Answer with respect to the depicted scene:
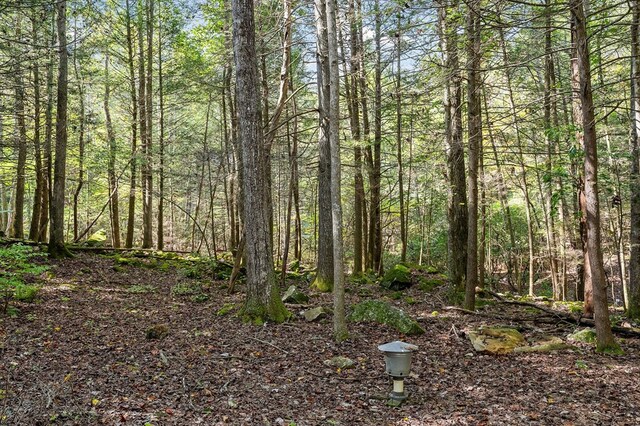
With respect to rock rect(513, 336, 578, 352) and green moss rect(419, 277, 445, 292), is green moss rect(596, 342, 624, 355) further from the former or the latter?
green moss rect(419, 277, 445, 292)

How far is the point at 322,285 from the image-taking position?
11484mm

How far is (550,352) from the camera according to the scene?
260 inches

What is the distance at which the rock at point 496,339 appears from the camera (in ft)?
22.0

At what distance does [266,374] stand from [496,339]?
3850mm

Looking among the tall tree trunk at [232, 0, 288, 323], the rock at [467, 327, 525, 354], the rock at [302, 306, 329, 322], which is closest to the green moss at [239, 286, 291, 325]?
the tall tree trunk at [232, 0, 288, 323]

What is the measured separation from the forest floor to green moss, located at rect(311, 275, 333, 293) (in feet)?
8.00

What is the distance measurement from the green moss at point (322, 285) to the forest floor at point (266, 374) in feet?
8.00

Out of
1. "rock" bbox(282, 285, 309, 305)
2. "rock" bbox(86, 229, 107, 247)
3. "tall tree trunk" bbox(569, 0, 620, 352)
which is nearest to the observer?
"tall tree trunk" bbox(569, 0, 620, 352)

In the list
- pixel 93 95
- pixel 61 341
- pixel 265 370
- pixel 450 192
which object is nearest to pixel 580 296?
pixel 450 192

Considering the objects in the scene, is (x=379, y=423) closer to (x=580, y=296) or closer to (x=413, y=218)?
(x=580, y=296)

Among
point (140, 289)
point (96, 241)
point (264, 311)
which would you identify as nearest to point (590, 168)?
point (264, 311)

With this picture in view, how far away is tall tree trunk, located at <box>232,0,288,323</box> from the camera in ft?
25.8

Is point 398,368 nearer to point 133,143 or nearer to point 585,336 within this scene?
point 585,336

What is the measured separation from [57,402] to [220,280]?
846cm
